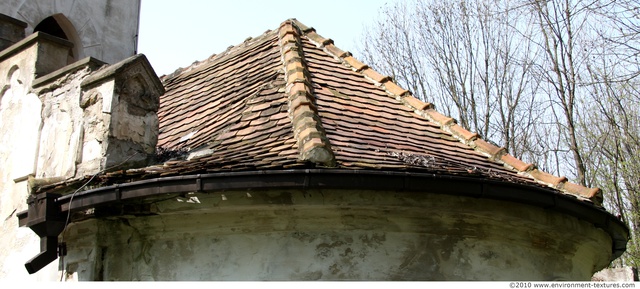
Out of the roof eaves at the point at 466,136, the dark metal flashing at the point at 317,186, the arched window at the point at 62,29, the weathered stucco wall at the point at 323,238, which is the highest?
the arched window at the point at 62,29

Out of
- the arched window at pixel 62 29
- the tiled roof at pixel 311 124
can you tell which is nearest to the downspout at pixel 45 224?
the tiled roof at pixel 311 124

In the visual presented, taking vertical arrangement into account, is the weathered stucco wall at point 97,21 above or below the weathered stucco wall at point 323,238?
above

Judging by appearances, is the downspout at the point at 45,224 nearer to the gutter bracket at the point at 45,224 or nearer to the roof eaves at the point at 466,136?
the gutter bracket at the point at 45,224

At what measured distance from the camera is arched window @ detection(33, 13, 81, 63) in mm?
11312

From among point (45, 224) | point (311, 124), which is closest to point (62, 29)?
point (45, 224)

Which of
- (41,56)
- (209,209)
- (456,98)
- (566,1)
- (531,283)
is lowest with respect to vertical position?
(531,283)

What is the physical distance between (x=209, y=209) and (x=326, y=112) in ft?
5.06

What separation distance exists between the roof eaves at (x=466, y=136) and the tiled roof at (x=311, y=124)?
0.01m

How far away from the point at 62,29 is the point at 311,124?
21.7ft

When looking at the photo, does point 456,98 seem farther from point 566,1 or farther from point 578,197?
point 578,197

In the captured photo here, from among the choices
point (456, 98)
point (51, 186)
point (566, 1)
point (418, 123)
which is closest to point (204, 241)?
point (51, 186)

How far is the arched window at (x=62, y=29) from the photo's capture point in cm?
1131

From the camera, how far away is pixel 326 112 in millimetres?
6914

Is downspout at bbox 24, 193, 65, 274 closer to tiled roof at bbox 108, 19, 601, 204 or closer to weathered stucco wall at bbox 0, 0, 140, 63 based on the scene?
tiled roof at bbox 108, 19, 601, 204
